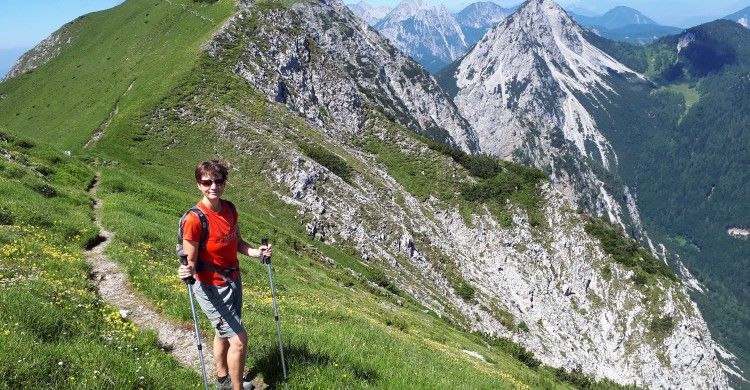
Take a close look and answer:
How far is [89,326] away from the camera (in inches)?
400

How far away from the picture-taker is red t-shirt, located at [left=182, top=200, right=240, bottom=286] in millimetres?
8102

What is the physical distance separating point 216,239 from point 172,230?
866 inches

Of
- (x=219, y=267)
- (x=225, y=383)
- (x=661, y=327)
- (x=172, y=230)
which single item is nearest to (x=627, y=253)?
(x=661, y=327)

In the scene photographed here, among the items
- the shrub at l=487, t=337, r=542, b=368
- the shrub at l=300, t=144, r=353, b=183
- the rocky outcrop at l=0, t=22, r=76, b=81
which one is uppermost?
the rocky outcrop at l=0, t=22, r=76, b=81

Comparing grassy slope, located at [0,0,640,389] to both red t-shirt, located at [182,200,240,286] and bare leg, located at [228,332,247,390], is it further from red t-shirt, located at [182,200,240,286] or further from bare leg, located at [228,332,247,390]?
red t-shirt, located at [182,200,240,286]

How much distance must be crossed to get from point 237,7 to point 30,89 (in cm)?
4525

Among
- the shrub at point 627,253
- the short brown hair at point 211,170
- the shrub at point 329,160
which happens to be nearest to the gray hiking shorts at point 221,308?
the short brown hair at point 211,170

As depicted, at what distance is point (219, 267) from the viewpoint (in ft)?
27.9

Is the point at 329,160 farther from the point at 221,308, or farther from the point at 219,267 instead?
the point at 221,308

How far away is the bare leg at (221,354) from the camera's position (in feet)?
28.2

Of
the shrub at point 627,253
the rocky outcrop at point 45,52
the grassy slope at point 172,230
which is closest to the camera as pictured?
the grassy slope at point 172,230

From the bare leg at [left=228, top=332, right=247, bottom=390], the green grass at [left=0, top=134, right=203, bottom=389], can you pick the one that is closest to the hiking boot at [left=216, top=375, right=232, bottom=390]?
the bare leg at [left=228, top=332, right=247, bottom=390]

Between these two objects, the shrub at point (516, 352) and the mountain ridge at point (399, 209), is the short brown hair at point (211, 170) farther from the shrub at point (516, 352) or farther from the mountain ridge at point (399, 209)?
the mountain ridge at point (399, 209)

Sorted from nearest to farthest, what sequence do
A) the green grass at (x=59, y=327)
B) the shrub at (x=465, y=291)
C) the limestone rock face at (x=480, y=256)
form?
the green grass at (x=59, y=327)
the limestone rock face at (x=480, y=256)
the shrub at (x=465, y=291)
